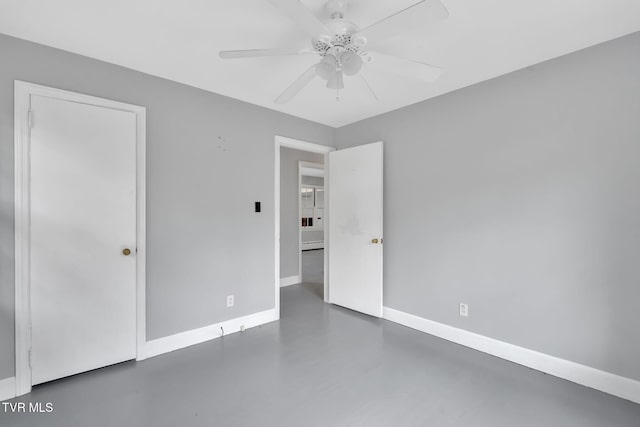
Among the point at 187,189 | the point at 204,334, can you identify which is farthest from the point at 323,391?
the point at 187,189

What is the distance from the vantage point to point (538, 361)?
2211 mm

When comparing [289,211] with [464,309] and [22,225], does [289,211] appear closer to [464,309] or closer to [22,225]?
[464,309]

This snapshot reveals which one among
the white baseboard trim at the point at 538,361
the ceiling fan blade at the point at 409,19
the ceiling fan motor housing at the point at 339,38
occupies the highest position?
the ceiling fan motor housing at the point at 339,38

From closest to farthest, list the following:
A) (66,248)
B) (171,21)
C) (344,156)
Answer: (171,21)
(66,248)
(344,156)

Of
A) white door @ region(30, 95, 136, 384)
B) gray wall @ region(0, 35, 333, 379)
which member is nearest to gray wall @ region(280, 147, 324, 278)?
gray wall @ region(0, 35, 333, 379)

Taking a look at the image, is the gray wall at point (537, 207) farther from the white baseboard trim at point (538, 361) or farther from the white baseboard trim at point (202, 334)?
the white baseboard trim at point (202, 334)

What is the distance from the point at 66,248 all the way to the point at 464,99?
3.52 metres

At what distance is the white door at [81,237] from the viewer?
1971 millimetres

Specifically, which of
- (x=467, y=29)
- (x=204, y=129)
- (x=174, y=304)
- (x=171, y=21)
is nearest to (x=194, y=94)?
(x=204, y=129)

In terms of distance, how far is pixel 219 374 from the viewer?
2150 mm

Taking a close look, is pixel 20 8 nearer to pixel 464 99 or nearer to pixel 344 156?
pixel 344 156

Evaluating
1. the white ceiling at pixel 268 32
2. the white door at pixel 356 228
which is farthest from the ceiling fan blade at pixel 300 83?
the white door at pixel 356 228

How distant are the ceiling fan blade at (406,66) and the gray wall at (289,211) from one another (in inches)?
125

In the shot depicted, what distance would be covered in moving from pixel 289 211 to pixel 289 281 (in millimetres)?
1201
